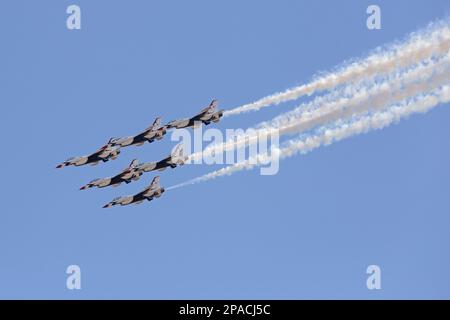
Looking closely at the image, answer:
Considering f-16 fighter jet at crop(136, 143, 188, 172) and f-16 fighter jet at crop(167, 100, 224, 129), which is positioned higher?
f-16 fighter jet at crop(167, 100, 224, 129)

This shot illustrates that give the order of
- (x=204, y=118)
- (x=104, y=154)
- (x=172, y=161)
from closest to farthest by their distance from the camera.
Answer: (x=204, y=118), (x=172, y=161), (x=104, y=154)

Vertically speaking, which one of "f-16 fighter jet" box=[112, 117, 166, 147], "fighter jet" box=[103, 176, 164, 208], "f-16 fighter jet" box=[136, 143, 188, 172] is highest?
"f-16 fighter jet" box=[112, 117, 166, 147]

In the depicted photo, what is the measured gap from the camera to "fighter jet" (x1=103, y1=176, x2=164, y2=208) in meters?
89.6

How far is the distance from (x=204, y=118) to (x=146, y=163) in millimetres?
4724

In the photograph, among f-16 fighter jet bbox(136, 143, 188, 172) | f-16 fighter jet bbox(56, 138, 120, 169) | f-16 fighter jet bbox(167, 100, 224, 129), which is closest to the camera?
f-16 fighter jet bbox(167, 100, 224, 129)

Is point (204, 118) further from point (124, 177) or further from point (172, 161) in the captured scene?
point (124, 177)

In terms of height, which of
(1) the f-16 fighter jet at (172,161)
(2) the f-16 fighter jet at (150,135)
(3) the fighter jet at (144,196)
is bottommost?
(3) the fighter jet at (144,196)

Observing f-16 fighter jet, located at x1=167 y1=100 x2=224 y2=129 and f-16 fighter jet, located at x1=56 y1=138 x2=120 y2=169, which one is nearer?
f-16 fighter jet, located at x1=167 y1=100 x2=224 y2=129

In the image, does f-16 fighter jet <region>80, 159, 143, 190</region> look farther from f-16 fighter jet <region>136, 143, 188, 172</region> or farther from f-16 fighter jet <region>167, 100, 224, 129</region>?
f-16 fighter jet <region>167, 100, 224, 129</region>

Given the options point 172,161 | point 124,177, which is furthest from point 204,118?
point 124,177

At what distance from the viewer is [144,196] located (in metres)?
89.8

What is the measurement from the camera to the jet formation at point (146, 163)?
87.1 metres

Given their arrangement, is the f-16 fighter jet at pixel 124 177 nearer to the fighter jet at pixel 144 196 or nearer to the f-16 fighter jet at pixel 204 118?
the fighter jet at pixel 144 196

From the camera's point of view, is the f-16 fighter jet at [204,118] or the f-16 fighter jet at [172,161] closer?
the f-16 fighter jet at [204,118]
